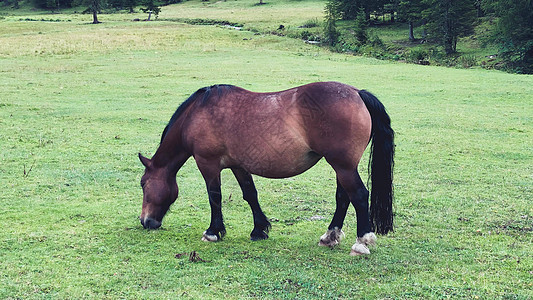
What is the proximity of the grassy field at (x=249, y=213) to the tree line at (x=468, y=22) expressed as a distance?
16.1 m

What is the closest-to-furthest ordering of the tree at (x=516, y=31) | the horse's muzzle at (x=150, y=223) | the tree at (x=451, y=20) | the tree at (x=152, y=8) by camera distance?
1. the horse's muzzle at (x=150, y=223)
2. the tree at (x=516, y=31)
3. the tree at (x=451, y=20)
4. the tree at (x=152, y=8)

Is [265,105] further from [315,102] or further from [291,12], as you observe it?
[291,12]

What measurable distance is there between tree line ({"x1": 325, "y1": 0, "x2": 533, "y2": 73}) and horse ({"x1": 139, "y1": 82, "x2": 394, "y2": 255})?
30.4 m

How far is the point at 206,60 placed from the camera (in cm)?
3297

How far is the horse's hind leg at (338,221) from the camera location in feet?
21.8

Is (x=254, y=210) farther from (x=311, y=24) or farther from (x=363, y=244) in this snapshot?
(x=311, y=24)

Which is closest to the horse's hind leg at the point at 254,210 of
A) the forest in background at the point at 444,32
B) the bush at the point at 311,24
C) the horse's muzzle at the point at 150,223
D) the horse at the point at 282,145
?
the horse at the point at 282,145

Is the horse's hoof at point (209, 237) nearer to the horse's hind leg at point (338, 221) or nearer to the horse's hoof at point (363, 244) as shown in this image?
the horse's hind leg at point (338, 221)

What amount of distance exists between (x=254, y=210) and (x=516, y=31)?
116ft

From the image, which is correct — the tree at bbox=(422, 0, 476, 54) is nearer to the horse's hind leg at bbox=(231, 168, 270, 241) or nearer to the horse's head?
the horse's hind leg at bbox=(231, 168, 270, 241)

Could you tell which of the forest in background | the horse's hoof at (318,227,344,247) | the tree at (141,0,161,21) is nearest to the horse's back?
the horse's hoof at (318,227,344,247)

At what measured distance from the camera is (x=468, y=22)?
4288cm

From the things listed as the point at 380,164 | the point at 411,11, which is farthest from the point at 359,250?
the point at 411,11

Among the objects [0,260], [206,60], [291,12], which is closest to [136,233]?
[0,260]
